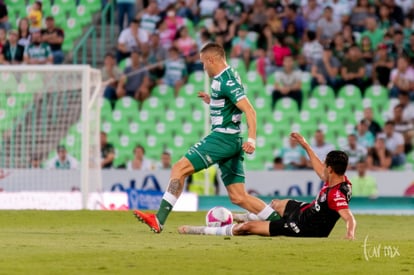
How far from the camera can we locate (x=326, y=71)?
1005 inches

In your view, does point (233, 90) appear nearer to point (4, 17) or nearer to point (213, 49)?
point (213, 49)

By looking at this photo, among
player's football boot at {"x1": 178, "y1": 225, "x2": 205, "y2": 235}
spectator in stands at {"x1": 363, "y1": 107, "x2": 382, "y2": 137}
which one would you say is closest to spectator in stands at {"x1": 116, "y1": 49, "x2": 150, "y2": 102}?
spectator in stands at {"x1": 363, "y1": 107, "x2": 382, "y2": 137}

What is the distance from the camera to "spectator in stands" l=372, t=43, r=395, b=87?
25.3m

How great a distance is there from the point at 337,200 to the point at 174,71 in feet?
45.4

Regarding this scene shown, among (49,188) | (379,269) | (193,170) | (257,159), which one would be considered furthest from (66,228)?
(257,159)

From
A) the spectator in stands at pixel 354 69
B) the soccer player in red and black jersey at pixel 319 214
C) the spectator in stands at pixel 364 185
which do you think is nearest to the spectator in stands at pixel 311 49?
the spectator in stands at pixel 354 69


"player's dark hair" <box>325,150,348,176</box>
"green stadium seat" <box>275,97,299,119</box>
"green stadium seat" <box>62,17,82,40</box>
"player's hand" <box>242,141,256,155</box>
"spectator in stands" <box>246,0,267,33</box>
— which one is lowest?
"player's dark hair" <box>325,150,348,176</box>

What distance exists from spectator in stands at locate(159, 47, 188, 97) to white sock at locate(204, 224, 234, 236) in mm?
12705

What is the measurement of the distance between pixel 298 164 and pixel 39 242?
39.1ft

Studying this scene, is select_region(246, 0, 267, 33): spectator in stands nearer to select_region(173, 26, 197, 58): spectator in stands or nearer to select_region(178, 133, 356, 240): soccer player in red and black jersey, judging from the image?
select_region(173, 26, 197, 58): spectator in stands

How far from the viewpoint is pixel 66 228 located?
48.2 feet

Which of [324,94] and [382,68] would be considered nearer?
[324,94]

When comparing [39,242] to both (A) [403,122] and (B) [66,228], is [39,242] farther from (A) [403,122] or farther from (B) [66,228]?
(A) [403,122]

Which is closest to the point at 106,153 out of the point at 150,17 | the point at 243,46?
the point at 243,46
